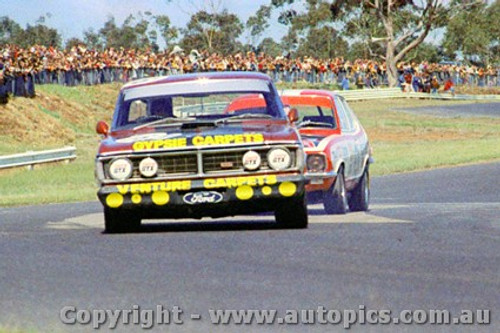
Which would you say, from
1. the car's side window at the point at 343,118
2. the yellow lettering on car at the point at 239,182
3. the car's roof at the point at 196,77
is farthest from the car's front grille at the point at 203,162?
the car's side window at the point at 343,118

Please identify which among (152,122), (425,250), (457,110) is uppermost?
(152,122)

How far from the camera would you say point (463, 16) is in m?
120

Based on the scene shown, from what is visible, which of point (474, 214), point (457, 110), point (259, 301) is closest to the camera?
point (259, 301)

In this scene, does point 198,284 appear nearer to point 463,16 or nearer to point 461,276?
point 461,276

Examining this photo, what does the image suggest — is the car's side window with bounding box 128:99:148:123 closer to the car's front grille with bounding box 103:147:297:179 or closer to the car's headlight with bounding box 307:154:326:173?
the car's front grille with bounding box 103:147:297:179

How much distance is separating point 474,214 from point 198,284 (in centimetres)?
661

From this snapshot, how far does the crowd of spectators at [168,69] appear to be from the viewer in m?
44.5

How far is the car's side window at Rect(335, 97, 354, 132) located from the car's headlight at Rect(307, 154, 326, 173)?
1262 millimetres

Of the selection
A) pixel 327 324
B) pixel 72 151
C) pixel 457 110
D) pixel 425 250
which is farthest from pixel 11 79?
pixel 327 324

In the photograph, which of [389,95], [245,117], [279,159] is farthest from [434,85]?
[279,159]

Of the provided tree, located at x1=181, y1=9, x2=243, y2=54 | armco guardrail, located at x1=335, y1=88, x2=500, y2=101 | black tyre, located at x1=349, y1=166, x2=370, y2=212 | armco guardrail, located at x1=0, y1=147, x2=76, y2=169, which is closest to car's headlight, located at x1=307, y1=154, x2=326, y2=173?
black tyre, located at x1=349, y1=166, x2=370, y2=212

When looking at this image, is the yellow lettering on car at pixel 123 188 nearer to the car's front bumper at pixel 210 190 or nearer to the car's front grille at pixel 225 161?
the car's front bumper at pixel 210 190

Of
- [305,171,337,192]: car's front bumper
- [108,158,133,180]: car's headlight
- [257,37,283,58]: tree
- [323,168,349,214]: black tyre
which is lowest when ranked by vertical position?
[257,37,283,58]: tree

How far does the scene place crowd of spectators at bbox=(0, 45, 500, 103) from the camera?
4453cm
